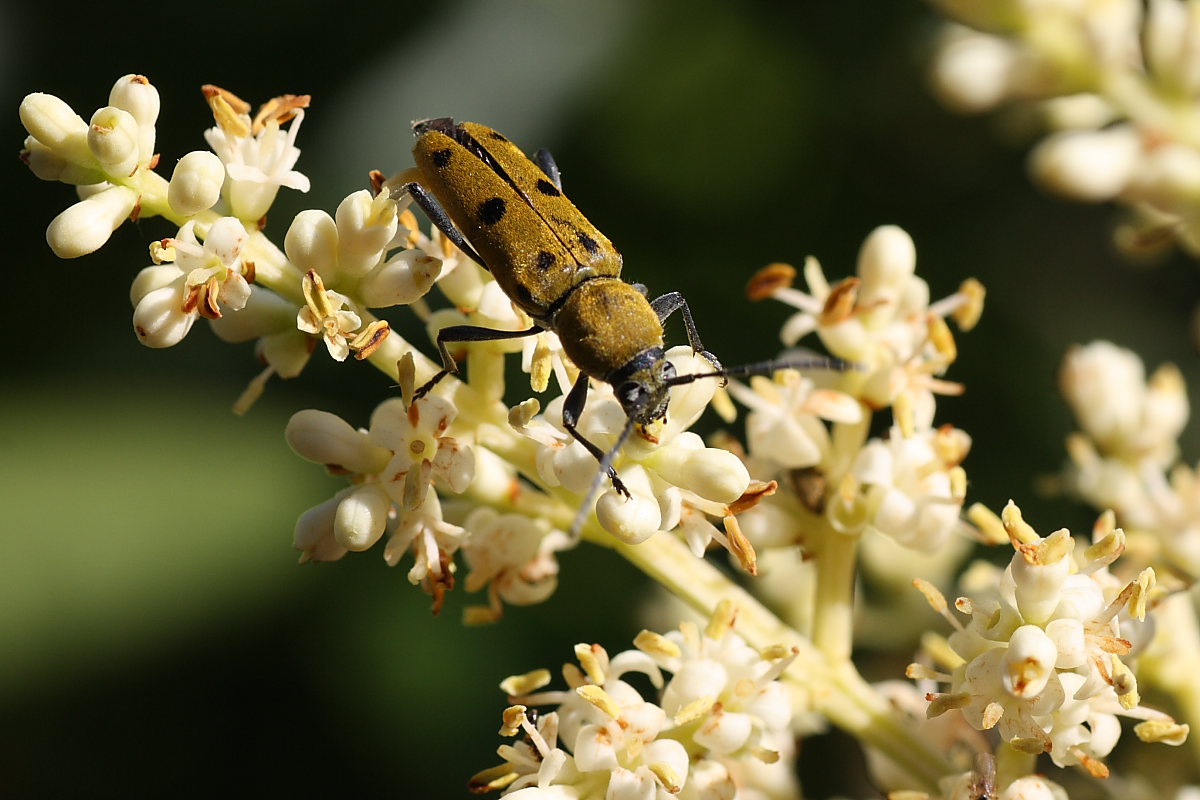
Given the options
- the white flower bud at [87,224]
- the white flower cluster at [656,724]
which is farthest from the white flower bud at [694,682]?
the white flower bud at [87,224]

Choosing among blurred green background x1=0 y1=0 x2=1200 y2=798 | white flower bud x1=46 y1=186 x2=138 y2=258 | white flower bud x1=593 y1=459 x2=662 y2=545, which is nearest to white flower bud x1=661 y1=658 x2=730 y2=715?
white flower bud x1=593 y1=459 x2=662 y2=545

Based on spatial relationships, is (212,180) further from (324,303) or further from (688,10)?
(688,10)

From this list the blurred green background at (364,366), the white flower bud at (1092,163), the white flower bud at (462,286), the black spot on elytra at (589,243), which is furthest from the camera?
the blurred green background at (364,366)

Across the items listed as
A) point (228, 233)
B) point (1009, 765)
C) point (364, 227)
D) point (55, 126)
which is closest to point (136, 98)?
point (55, 126)

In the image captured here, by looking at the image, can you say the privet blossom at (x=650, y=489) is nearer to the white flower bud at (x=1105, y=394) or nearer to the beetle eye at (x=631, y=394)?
the beetle eye at (x=631, y=394)

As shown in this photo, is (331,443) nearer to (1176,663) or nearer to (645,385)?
(645,385)

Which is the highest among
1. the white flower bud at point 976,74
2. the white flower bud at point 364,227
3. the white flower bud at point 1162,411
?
the white flower bud at point 364,227

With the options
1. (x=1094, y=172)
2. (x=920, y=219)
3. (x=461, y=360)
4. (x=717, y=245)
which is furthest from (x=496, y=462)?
(x=920, y=219)

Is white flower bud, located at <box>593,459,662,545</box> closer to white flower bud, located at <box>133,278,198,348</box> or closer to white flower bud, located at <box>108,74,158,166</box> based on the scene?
white flower bud, located at <box>133,278,198,348</box>
